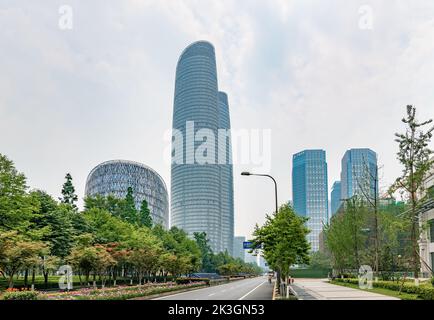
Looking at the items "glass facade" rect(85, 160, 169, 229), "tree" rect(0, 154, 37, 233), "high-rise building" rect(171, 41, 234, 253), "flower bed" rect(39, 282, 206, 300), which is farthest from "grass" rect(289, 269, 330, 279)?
"high-rise building" rect(171, 41, 234, 253)

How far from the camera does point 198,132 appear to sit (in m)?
3.73

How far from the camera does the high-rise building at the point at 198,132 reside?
3584mm

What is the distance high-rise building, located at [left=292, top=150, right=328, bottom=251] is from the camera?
4535 millimetres

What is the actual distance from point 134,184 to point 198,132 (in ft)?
299

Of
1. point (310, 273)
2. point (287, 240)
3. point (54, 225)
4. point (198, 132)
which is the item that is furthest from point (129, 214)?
point (198, 132)

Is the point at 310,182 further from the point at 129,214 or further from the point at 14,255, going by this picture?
the point at 129,214

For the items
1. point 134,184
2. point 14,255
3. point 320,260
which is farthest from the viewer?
point 134,184

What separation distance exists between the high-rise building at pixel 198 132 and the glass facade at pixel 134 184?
74.3m

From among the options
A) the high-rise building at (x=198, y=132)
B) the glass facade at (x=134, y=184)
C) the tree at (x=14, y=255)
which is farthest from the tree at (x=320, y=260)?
the high-rise building at (x=198, y=132)

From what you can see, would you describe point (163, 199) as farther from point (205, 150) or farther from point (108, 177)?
point (205, 150)

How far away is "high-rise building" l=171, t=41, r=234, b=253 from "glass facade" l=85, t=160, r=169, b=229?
74254mm

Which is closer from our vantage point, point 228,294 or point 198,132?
point 198,132

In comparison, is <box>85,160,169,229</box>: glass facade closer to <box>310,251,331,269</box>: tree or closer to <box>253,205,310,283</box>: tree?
<box>310,251,331,269</box>: tree

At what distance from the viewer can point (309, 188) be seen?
5902 mm
